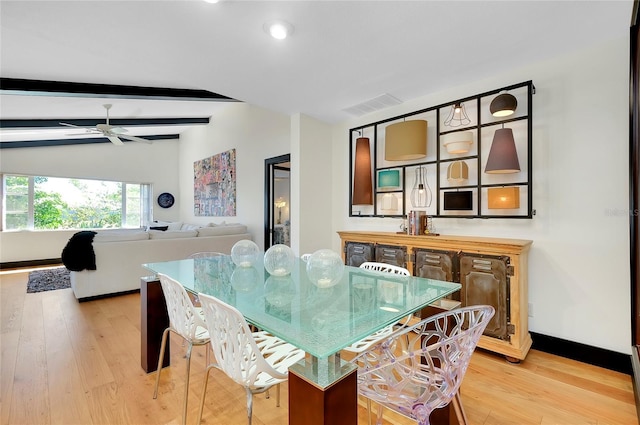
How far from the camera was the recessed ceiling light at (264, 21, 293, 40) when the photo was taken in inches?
75.9

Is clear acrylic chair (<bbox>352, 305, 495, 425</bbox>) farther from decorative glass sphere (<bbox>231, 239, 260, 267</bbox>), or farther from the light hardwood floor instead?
decorative glass sphere (<bbox>231, 239, 260, 267</bbox>)

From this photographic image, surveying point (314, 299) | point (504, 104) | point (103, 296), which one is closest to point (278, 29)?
point (314, 299)

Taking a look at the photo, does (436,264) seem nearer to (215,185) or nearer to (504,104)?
(504,104)

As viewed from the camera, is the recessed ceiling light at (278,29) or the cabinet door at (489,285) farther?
the cabinet door at (489,285)

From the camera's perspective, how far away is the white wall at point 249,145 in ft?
16.4

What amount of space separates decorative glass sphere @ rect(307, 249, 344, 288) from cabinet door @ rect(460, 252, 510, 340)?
1.41 meters

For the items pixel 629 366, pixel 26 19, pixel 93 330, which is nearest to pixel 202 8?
pixel 26 19

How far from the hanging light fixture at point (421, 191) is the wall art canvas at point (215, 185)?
391cm

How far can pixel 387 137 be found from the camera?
3.15m

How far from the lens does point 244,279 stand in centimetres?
173

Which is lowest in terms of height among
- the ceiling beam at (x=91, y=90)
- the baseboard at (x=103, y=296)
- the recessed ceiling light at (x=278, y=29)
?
the baseboard at (x=103, y=296)

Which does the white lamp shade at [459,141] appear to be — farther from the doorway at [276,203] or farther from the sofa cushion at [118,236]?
the sofa cushion at [118,236]

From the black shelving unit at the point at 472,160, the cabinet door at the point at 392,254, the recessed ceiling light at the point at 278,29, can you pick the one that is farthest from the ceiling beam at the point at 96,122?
the cabinet door at the point at 392,254

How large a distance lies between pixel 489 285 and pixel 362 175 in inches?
71.8
